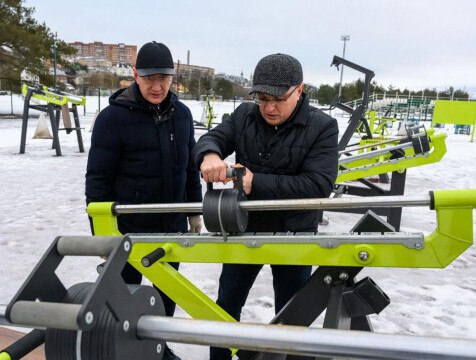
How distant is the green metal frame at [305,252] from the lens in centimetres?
144

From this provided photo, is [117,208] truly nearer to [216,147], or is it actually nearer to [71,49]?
[216,147]

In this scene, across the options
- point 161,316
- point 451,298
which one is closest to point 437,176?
point 451,298

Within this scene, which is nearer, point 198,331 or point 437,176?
point 198,331

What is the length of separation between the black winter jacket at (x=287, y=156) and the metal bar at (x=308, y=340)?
0.93m

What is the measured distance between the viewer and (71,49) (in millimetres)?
24203

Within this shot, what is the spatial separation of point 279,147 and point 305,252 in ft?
1.83

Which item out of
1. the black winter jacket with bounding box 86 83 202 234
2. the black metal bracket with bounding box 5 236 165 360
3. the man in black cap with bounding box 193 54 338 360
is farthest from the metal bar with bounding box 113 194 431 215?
the black winter jacket with bounding box 86 83 202 234

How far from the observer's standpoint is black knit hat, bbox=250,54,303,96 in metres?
1.79

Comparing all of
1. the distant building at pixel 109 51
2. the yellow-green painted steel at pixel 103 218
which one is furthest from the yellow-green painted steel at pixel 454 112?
the distant building at pixel 109 51

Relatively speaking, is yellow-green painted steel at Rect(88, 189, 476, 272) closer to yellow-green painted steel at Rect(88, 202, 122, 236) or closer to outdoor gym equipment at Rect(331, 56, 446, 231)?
yellow-green painted steel at Rect(88, 202, 122, 236)

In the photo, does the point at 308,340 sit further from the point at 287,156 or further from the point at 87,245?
the point at 287,156

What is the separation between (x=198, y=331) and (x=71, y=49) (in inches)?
1035

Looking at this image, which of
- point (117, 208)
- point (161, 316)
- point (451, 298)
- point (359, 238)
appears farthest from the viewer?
point (451, 298)

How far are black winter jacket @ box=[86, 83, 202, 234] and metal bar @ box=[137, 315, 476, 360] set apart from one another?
1513 mm
